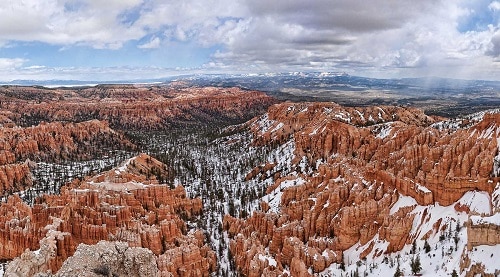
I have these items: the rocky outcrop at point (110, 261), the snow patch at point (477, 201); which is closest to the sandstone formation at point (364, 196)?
the snow patch at point (477, 201)

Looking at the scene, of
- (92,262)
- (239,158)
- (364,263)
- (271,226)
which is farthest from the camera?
(239,158)

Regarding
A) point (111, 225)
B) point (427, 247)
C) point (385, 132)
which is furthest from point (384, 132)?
point (111, 225)

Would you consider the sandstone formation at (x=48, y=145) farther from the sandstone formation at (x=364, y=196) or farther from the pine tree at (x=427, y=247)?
the pine tree at (x=427, y=247)

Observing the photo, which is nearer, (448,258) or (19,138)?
(448,258)

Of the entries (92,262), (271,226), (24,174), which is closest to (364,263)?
(271,226)

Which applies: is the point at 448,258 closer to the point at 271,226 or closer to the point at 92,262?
the point at 271,226

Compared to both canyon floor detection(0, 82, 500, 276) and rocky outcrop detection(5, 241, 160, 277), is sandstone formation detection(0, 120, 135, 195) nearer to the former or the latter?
canyon floor detection(0, 82, 500, 276)

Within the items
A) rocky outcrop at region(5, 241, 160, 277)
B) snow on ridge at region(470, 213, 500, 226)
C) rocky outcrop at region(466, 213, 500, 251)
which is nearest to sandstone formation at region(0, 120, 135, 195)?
rocky outcrop at region(5, 241, 160, 277)

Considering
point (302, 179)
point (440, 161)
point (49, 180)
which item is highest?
point (440, 161)

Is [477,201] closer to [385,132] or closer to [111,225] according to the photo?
[385,132]
